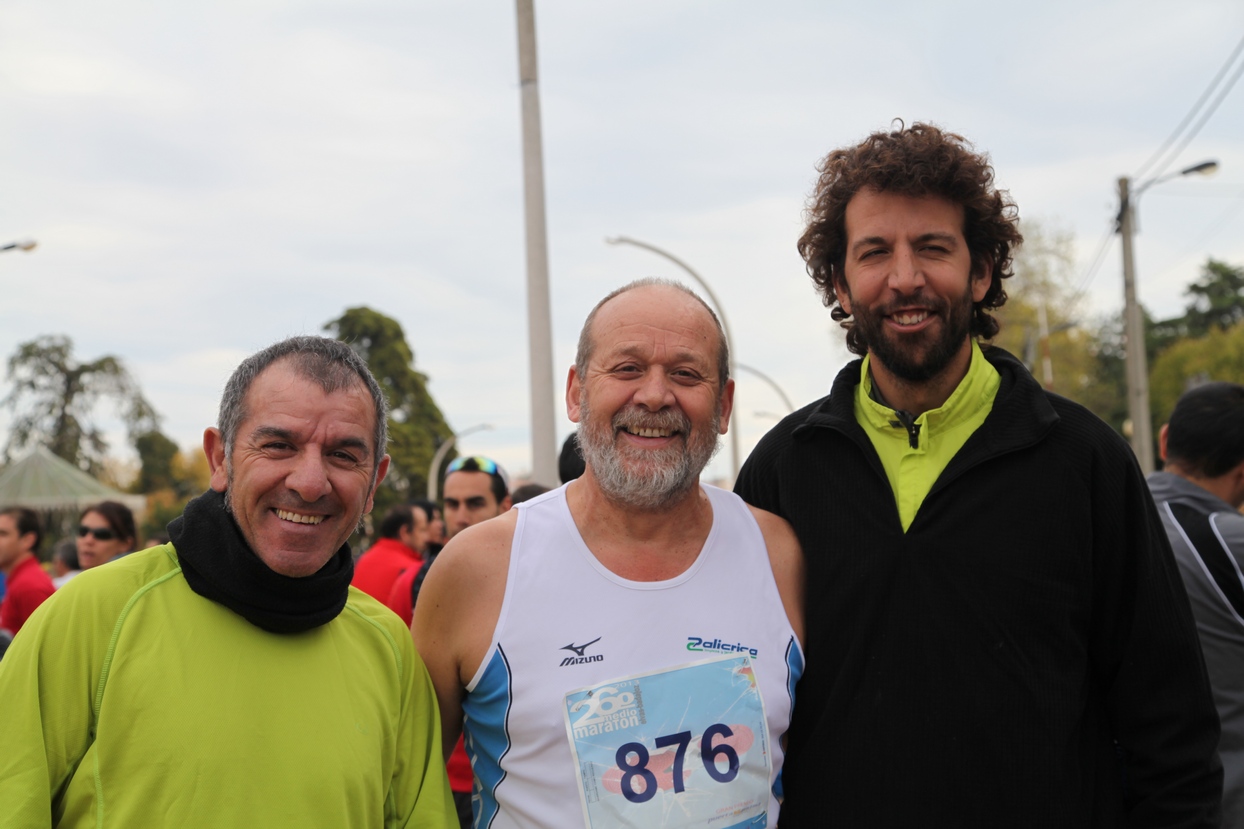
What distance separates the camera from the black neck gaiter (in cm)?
225

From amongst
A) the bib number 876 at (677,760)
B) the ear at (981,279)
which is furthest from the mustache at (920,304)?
the bib number 876 at (677,760)

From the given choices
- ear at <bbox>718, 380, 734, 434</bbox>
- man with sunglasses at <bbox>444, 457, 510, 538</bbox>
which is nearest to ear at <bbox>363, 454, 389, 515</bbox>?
ear at <bbox>718, 380, 734, 434</bbox>

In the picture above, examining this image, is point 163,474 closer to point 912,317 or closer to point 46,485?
point 46,485

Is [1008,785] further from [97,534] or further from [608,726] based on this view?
[97,534]

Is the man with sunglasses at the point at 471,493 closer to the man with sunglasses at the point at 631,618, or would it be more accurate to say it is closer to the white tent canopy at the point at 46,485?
the man with sunglasses at the point at 631,618

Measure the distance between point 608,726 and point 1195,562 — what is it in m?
2.47

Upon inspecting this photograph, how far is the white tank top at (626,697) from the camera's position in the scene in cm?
254

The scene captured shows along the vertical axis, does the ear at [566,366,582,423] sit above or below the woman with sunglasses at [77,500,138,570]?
above

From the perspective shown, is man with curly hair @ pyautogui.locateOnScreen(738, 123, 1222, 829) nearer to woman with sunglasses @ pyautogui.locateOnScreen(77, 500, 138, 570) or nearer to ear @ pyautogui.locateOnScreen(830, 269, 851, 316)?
ear @ pyautogui.locateOnScreen(830, 269, 851, 316)

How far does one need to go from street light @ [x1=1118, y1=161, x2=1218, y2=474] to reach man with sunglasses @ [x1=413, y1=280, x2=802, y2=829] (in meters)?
15.9

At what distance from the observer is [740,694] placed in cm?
265

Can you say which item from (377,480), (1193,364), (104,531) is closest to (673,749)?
(377,480)

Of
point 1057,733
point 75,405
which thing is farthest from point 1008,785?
point 75,405

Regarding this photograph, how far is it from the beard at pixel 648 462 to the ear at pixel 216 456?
98 centimetres
